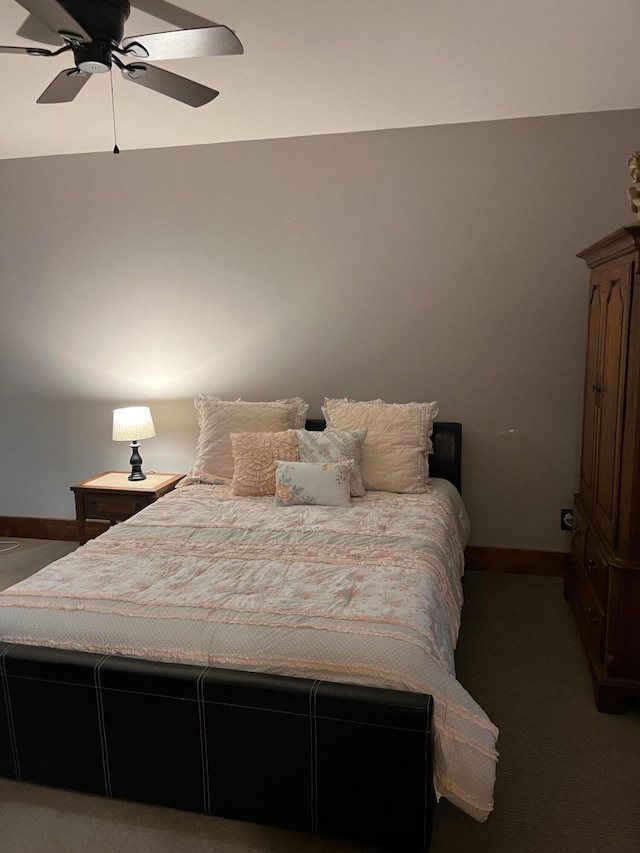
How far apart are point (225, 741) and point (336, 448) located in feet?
5.39

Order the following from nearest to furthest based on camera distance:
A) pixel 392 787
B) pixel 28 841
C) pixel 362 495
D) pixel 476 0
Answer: pixel 392 787
pixel 28 841
pixel 476 0
pixel 362 495

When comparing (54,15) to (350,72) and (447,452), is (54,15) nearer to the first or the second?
(350,72)

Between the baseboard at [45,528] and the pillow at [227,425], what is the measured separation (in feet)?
3.72

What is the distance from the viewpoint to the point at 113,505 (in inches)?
145

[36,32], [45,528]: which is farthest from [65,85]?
[45,528]

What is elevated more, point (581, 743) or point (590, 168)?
point (590, 168)

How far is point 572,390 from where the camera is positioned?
344 cm

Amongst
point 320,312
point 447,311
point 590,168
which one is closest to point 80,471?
point 320,312

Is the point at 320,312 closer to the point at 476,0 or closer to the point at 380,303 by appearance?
the point at 380,303

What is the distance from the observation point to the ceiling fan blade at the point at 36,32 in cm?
223

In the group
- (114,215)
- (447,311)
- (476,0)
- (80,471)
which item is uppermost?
(476,0)

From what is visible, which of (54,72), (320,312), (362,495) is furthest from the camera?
(320,312)

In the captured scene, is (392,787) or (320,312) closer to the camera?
(392,787)

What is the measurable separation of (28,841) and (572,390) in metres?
3.01
